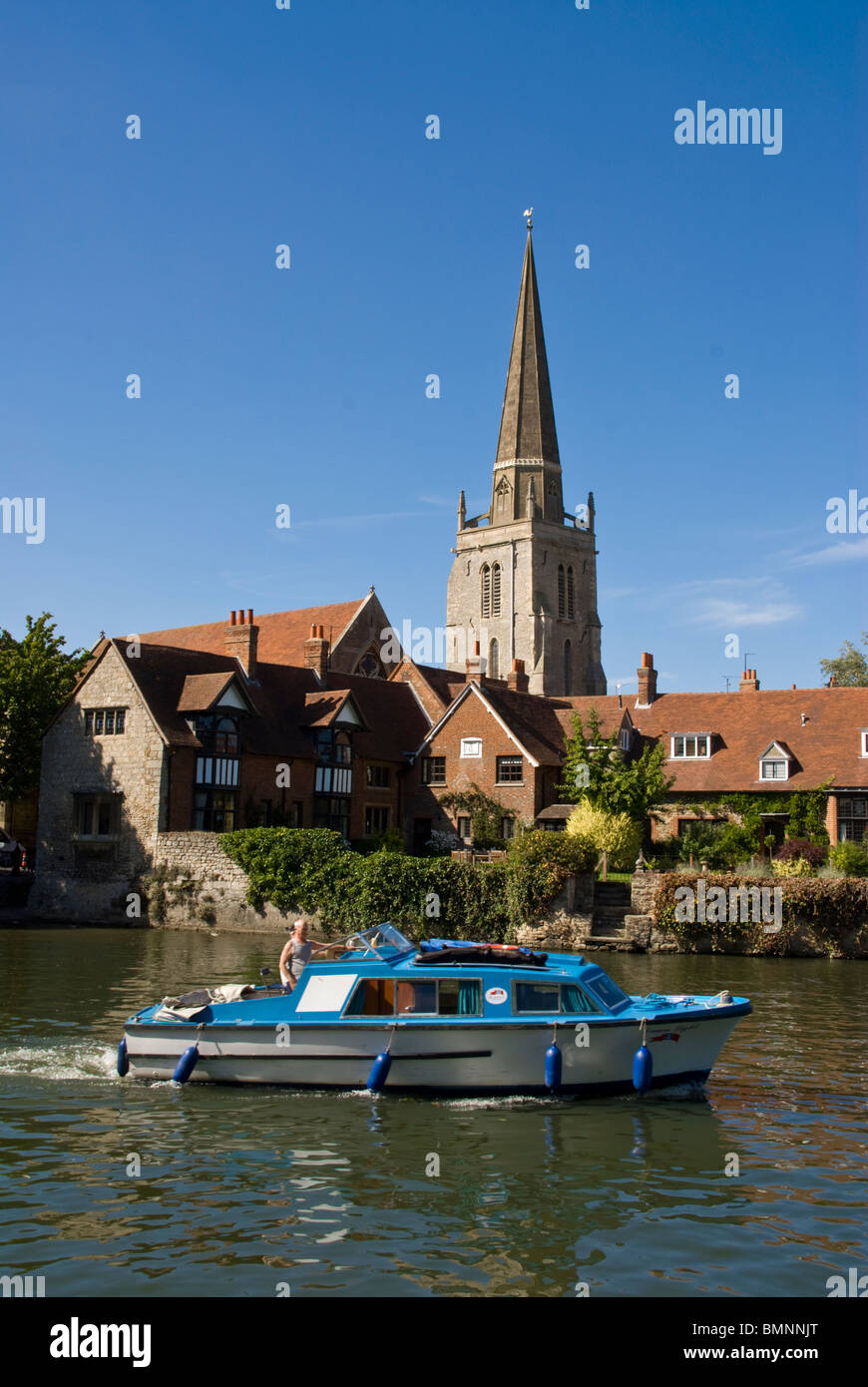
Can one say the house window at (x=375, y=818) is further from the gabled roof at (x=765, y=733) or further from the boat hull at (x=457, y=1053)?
the boat hull at (x=457, y=1053)

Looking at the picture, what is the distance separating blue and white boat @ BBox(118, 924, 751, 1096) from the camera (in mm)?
16281

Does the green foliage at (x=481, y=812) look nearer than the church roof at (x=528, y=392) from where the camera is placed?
Yes

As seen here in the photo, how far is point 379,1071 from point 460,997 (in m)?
1.52

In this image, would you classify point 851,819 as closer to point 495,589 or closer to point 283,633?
point 283,633

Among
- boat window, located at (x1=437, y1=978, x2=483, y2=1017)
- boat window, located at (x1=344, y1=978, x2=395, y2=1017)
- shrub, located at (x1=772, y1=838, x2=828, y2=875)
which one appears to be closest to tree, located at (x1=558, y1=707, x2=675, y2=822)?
shrub, located at (x1=772, y1=838, x2=828, y2=875)

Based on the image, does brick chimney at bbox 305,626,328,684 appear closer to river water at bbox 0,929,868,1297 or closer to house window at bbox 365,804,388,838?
house window at bbox 365,804,388,838

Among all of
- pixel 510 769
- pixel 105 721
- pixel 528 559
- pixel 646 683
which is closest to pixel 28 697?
pixel 105 721

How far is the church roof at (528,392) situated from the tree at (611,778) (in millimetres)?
57756

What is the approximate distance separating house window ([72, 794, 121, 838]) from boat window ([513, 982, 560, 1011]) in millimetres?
30079

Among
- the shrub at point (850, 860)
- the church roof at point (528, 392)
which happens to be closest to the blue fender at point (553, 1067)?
the shrub at point (850, 860)

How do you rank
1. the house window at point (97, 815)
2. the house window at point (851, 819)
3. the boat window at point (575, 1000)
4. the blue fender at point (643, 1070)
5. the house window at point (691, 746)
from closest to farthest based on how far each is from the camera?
the blue fender at point (643, 1070) < the boat window at point (575, 1000) < the house window at point (97, 815) < the house window at point (851, 819) < the house window at point (691, 746)

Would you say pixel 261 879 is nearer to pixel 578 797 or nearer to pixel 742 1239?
pixel 578 797

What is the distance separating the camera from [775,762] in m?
46.8

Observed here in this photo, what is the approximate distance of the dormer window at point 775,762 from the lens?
46.6 meters
